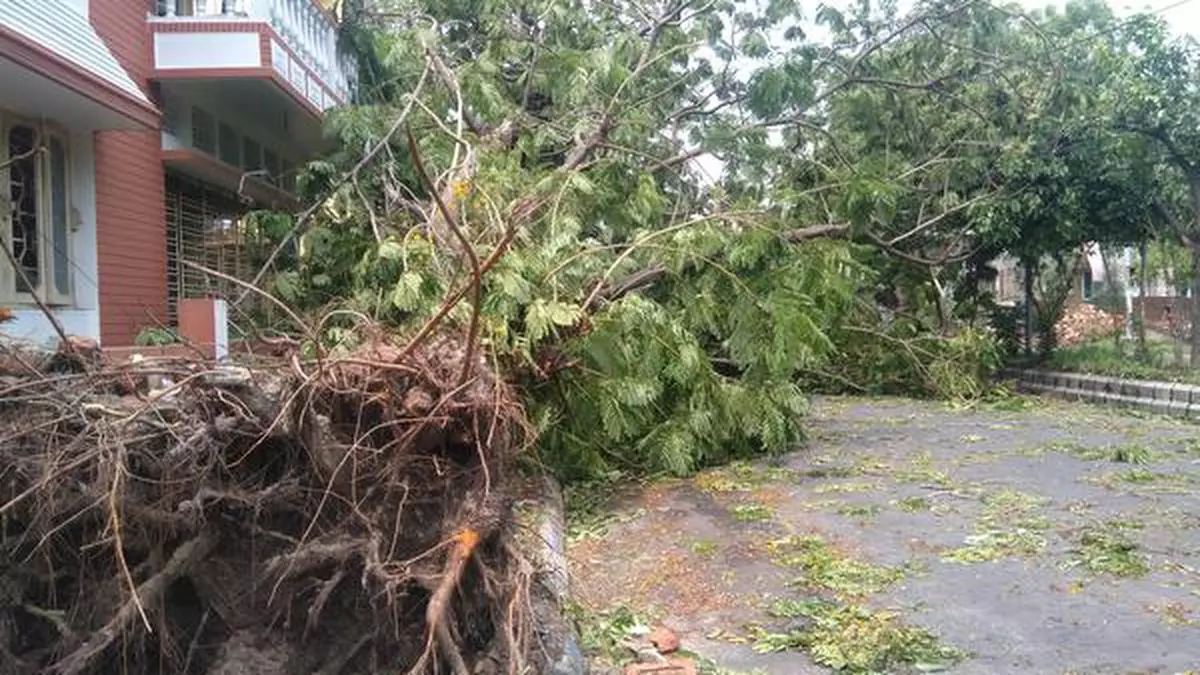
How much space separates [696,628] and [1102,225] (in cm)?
1146

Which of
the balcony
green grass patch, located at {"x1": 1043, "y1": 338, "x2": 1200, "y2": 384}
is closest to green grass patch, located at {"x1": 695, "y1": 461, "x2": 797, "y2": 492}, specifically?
the balcony

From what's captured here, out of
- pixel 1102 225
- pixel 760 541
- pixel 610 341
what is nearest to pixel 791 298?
pixel 610 341

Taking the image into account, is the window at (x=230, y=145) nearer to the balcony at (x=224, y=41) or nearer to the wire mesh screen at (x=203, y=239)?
the wire mesh screen at (x=203, y=239)

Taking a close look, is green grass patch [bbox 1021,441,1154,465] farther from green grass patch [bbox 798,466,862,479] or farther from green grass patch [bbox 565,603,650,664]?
green grass patch [bbox 565,603,650,664]

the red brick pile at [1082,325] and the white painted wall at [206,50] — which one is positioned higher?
the white painted wall at [206,50]

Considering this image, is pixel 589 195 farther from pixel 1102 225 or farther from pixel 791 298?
pixel 1102 225

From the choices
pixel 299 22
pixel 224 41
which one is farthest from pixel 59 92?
pixel 299 22

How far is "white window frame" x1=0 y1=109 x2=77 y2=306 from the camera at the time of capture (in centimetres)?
699

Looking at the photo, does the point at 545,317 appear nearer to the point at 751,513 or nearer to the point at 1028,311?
the point at 751,513

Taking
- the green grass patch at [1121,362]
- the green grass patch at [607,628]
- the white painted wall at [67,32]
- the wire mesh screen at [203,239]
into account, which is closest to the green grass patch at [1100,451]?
the green grass patch at [1121,362]

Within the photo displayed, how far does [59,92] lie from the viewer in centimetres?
664

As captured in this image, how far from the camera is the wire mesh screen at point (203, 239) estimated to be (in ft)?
33.2

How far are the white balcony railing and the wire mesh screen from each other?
5.31 ft

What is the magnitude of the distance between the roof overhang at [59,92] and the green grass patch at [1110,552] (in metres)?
6.28
